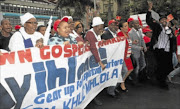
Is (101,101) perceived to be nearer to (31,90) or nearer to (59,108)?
(59,108)

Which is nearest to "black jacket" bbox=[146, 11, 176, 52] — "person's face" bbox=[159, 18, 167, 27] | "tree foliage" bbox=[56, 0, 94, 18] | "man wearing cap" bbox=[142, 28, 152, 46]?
"person's face" bbox=[159, 18, 167, 27]

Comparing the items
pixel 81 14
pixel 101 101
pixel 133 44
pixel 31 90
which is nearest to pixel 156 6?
pixel 81 14

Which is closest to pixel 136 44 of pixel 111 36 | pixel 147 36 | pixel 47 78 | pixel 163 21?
pixel 163 21

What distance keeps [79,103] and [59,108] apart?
1.62 ft

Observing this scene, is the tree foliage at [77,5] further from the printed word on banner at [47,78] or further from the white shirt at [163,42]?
the printed word on banner at [47,78]

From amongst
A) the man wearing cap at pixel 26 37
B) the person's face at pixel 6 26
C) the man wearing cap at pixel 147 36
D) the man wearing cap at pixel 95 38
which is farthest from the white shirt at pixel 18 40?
the man wearing cap at pixel 147 36

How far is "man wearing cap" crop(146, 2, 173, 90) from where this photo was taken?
513 cm

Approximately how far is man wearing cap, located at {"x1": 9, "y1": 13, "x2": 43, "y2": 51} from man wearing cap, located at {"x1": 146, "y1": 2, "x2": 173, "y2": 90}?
3.16 metres

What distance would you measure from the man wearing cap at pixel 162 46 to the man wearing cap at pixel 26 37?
3157 millimetres

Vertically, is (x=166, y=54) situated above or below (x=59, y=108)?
above

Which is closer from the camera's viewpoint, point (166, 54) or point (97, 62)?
point (97, 62)

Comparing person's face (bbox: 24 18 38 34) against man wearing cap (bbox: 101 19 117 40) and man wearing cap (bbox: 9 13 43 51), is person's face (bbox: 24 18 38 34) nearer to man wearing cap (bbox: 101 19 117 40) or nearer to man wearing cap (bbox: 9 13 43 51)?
man wearing cap (bbox: 9 13 43 51)

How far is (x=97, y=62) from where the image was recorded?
13.5 feet

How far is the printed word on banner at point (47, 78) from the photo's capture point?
2492 millimetres
